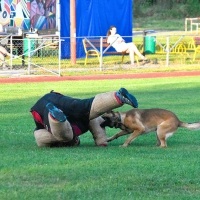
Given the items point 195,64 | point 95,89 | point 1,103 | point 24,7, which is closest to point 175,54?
point 195,64

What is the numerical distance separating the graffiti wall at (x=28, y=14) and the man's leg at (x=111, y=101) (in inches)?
1004

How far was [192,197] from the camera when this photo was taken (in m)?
8.27

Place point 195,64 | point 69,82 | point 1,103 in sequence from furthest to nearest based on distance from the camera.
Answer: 1. point 195,64
2. point 69,82
3. point 1,103

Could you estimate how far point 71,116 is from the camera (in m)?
12.2

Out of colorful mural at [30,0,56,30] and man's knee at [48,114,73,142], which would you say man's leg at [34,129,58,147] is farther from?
colorful mural at [30,0,56,30]

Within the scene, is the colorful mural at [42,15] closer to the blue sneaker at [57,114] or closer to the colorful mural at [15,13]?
A: the colorful mural at [15,13]

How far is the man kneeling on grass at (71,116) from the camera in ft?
38.6

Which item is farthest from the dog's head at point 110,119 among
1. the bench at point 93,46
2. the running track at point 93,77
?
the bench at point 93,46

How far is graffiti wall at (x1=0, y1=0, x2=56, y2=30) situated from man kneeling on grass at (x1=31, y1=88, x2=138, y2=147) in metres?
24.9

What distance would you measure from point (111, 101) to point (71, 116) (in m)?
0.70

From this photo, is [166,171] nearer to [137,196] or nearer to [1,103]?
[137,196]

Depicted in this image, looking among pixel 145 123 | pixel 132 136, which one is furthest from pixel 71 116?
pixel 145 123

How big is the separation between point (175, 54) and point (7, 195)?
A: 94.8 ft

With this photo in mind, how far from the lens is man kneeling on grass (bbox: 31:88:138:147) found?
11758 millimetres
